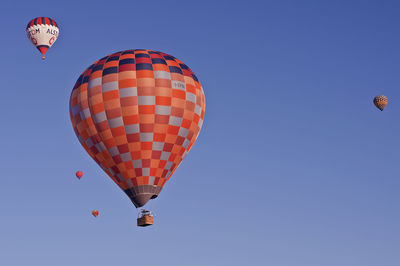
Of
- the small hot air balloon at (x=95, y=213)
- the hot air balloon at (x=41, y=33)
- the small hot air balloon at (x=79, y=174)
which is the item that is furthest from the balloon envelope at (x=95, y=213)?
the hot air balloon at (x=41, y=33)

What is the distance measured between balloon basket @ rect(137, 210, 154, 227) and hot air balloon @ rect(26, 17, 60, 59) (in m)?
19.5

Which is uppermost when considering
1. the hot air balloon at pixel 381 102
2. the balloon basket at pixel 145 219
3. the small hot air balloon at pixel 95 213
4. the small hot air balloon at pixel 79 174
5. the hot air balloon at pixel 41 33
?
the hot air balloon at pixel 41 33

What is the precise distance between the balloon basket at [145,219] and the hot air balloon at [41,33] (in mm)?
19459

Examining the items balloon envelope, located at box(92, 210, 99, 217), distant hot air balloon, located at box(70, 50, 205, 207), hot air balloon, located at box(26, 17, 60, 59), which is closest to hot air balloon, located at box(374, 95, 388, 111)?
distant hot air balloon, located at box(70, 50, 205, 207)

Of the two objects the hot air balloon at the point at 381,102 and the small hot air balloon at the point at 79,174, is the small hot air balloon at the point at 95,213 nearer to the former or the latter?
the small hot air balloon at the point at 79,174

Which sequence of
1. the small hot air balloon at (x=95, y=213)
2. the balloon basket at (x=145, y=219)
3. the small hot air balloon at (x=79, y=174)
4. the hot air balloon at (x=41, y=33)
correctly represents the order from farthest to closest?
the small hot air balloon at (x=95, y=213), the small hot air balloon at (x=79, y=174), the hot air balloon at (x=41, y=33), the balloon basket at (x=145, y=219)

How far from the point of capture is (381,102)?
6681 centimetres

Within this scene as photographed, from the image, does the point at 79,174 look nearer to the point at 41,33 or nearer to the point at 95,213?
the point at 95,213

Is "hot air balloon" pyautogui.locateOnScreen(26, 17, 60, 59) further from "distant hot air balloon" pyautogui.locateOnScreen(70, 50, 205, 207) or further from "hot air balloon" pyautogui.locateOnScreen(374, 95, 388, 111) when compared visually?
"hot air balloon" pyautogui.locateOnScreen(374, 95, 388, 111)

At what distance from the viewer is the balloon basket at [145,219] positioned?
156ft

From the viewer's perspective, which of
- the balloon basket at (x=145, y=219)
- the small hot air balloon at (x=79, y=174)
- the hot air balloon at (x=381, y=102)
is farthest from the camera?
the hot air balloon at (x=381, y=102)

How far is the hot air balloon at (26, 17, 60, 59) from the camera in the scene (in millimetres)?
62250

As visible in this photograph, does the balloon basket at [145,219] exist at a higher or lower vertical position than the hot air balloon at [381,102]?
lower

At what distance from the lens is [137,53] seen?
49.8 meters
